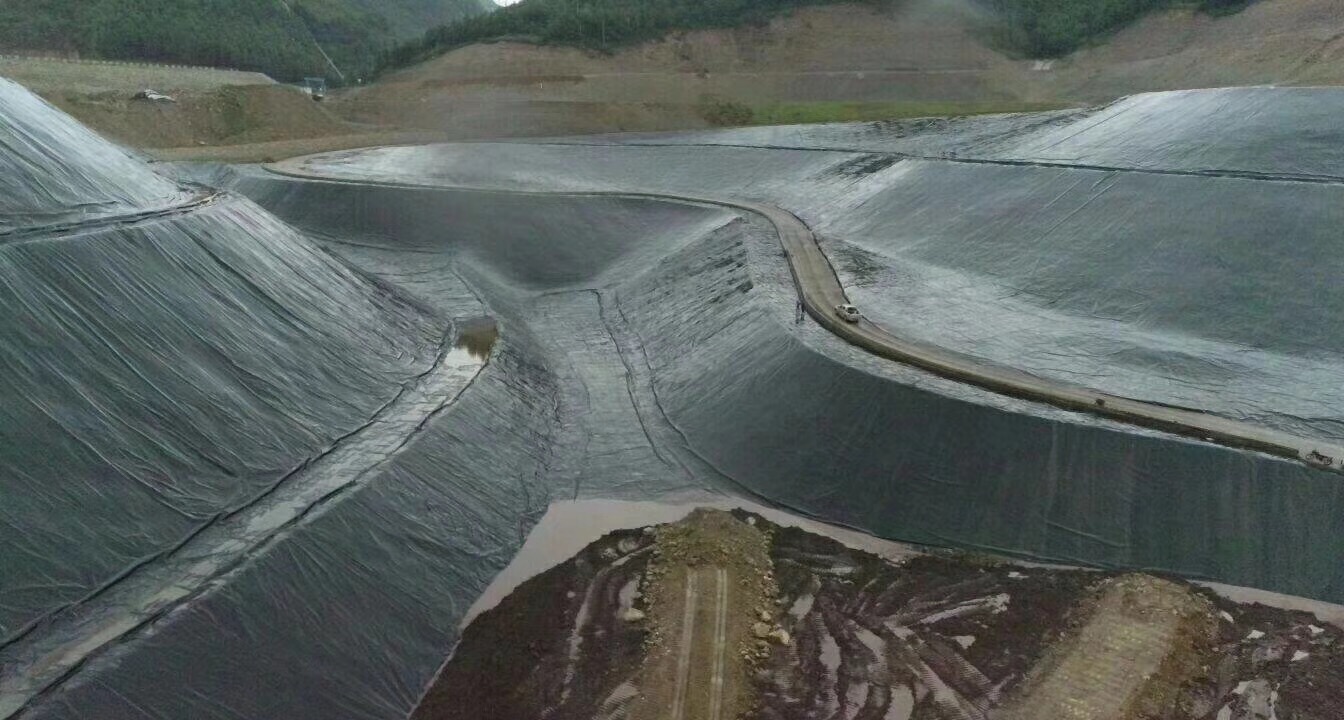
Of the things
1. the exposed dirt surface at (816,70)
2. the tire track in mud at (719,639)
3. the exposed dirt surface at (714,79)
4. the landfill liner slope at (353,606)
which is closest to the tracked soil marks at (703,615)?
the tire track in mud at (719,639)

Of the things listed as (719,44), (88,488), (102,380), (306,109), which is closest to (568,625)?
(88,488)

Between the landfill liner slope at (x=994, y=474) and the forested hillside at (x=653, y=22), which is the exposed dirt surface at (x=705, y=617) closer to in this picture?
the landfill liner slope at (x=994, y=474)

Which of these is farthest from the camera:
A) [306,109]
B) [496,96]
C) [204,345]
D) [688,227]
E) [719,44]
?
[719,44]

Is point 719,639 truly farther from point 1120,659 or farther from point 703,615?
point 1120,659

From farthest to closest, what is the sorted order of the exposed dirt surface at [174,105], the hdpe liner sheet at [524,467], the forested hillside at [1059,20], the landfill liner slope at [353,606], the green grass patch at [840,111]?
the forested hillside at [1059,20]
the green grass patch at [840,111]
the exposed dirt surface at [174,105]
the hdpe liner sheet at [524,467]
the landfill liner slope at [353,606]

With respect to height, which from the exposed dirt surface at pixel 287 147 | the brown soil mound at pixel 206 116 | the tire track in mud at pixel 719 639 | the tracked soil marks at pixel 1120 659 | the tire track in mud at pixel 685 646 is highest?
the brown soil mound at pixel 206 116

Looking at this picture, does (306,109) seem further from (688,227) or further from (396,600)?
(396,600)
